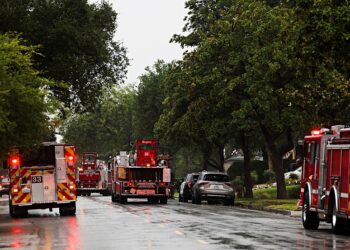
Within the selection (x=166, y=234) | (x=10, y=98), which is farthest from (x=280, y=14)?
(x=166, y=234)

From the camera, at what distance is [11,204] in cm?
3575

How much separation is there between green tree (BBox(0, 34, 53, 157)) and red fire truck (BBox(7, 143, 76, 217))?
245 cm

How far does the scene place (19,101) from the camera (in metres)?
30.5

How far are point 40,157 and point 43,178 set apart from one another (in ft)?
3.15

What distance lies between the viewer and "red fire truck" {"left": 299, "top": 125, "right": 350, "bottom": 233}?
23.0 metres

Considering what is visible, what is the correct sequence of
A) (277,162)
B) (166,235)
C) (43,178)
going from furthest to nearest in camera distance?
1. (277,162)
2. (43,178)
3. (166,235)

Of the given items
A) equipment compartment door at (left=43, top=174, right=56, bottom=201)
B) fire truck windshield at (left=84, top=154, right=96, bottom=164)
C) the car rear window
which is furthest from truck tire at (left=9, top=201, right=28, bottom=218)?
fire truck windshield at (left=84, top=154, right=96, bottom=164)

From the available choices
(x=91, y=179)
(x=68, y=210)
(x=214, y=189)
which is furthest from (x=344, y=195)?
(x=91, y=179)

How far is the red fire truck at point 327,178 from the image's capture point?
2303 centimetres

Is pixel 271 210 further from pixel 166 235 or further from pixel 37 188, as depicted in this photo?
pixel 166 235

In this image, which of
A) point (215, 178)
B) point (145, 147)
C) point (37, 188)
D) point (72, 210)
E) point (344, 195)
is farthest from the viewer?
point (145, 147)

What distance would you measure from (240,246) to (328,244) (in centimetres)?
233

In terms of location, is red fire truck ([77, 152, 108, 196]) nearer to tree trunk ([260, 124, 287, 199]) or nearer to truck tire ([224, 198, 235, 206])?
tree trunk ([260, 124, 287, 199])

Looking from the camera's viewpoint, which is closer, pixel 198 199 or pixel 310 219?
pixel 310 219
